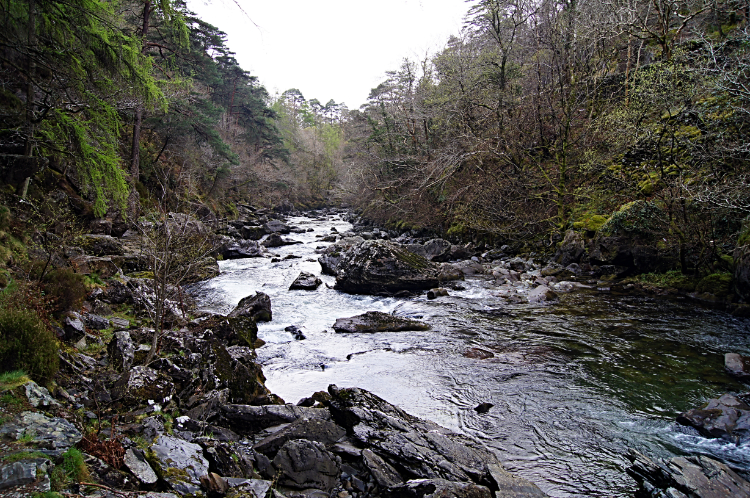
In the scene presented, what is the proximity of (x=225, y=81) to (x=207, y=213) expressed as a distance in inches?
911

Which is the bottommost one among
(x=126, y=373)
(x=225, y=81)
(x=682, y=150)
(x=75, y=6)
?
(x=126, y=373)

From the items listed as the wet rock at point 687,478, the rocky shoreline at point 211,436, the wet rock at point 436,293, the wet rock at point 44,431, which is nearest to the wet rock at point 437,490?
the rocky shoreline at point 211,436

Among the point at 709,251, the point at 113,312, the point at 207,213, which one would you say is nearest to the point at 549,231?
the point at 709,251

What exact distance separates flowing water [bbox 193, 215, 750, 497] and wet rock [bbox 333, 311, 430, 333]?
0.25 metres

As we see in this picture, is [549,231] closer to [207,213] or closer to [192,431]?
[192,431]

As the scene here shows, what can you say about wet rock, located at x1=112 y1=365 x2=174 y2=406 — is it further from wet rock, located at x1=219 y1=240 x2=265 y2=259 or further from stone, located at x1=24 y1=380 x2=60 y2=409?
wet rock, located at x1=219 y1=240 x2=265 y2=259

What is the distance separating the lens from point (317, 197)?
2115 inches

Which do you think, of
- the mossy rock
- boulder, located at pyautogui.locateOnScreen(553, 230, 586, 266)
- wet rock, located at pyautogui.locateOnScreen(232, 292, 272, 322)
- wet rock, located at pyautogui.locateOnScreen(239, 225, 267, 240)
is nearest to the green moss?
boulder, located at pyautogui.locateOnScreen(553, 230, 586, 266)

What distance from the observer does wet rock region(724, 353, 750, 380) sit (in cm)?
614

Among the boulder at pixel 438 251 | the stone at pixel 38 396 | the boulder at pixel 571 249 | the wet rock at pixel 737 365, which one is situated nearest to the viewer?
the stone at pixel 38 396

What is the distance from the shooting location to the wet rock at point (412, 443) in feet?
12.9

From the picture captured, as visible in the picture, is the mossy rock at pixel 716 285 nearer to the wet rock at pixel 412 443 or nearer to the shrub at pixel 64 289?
the wet rock at pixel 412 443

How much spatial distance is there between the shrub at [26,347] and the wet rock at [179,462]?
1.55 m

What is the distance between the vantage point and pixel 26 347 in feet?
13.0
